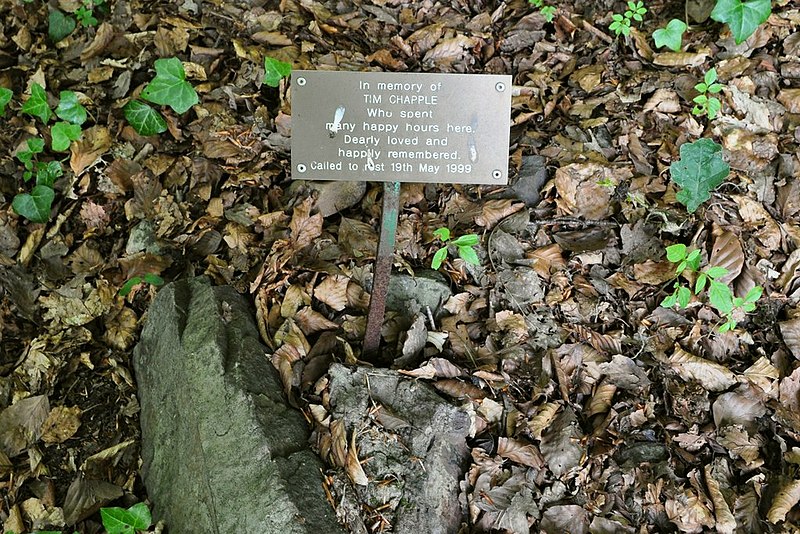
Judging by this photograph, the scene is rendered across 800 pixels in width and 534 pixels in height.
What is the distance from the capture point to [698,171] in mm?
2609

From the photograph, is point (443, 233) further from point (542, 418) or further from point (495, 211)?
point (542, 418)

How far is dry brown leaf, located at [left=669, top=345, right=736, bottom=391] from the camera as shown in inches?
94.3

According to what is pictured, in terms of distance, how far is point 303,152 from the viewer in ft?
6.82

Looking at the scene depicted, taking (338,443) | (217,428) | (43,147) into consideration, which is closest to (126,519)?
(217,428)

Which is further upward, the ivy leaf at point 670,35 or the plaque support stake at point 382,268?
the ivy leaf at point 670,35

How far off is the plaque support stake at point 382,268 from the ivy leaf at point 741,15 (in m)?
1.99

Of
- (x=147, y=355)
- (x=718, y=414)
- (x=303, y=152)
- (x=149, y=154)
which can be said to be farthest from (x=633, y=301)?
(x=149, y=154)

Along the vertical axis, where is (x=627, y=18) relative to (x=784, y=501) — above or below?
above

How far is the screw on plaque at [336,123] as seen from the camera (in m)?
2.04

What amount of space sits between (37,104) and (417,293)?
7.55ft

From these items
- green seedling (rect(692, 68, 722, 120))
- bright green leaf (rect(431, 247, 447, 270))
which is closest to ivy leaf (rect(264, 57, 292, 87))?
bright green leaf (rect(431, 247, 447, 270))

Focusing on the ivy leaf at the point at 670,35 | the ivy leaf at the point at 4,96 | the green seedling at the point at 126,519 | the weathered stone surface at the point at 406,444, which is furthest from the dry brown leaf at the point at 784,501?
the ivy leaf at the point at 4,96

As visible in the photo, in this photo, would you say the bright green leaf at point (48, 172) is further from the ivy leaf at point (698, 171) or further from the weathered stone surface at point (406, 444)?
the ivy leaf at point (698, 171)

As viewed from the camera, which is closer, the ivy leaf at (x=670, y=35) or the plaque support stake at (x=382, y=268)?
the plaque support stake at (x=382, y=268)
